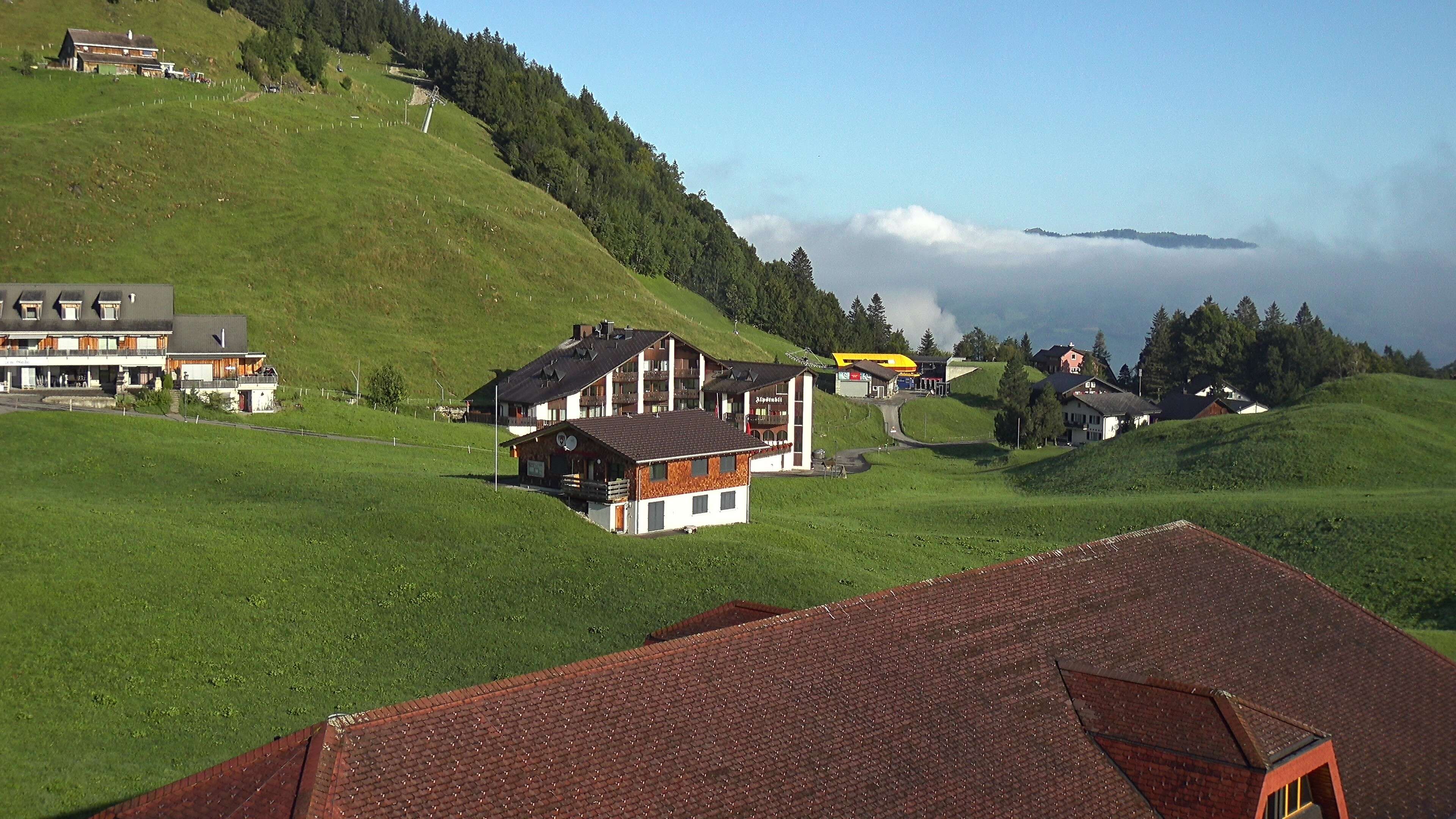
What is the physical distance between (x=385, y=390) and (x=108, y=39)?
364 ft

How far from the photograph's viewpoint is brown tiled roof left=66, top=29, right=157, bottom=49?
163375 millimetres

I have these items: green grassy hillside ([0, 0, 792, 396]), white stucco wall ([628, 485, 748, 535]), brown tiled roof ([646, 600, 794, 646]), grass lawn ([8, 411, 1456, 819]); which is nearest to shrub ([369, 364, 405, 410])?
green grassy hillside ([0, 0, 792, 396])

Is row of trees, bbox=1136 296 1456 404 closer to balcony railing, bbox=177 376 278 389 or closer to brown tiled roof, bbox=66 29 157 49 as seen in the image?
balcony railing, bbox=177 376 278 389

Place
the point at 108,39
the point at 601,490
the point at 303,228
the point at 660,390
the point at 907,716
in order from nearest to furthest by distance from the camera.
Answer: the point at 907,716 < the point at 601,490 < the point at 660,390 < the point at 303,228 < the point at 108,39

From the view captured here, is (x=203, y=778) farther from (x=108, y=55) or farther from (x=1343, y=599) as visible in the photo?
(x=108, y=55)

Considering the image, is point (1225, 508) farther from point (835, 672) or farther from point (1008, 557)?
point (835, 672)

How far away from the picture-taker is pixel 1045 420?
119m

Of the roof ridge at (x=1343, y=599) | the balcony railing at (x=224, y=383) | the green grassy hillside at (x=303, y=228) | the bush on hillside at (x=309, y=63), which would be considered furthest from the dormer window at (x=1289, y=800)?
the bush on hillside at (x=309, y=63)

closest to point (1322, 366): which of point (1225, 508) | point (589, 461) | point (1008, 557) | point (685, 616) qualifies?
point (1225, 508)

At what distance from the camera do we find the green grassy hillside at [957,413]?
144500 mm

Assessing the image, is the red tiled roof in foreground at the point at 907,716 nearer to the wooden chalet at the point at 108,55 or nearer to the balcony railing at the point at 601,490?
the balcony railing at the point at 601,490

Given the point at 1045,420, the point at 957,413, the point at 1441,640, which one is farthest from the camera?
the point at 957,413

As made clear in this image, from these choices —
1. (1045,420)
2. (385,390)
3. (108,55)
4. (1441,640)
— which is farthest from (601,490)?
(108,55)

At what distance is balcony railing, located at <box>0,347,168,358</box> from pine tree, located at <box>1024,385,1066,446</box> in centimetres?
7955
